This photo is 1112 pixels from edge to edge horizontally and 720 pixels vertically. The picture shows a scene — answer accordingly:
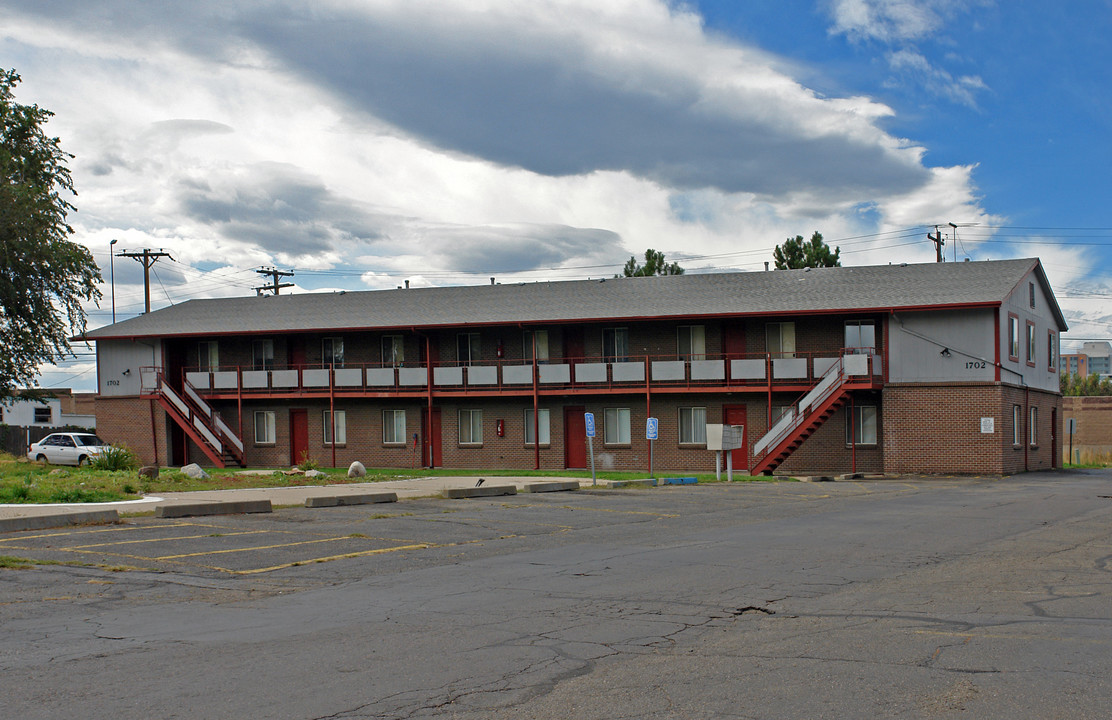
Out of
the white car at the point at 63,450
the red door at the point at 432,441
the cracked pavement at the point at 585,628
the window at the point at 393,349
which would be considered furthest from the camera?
the window at the point at 393,349

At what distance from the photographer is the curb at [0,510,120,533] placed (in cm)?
1497

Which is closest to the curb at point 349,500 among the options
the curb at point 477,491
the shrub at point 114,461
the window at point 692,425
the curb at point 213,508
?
the curb at point 213,508

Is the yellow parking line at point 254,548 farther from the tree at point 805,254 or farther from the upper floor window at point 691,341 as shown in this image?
the tree at point 805,254

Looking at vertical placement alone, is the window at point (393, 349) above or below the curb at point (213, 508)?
above

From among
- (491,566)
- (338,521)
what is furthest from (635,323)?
(491,566)

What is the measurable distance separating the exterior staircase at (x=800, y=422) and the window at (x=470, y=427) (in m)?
12.2

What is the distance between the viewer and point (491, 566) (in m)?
12.6

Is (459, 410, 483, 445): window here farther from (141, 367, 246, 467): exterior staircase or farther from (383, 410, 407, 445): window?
(141, 367, 246, 467): exterior staircase

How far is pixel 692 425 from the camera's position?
131 feet

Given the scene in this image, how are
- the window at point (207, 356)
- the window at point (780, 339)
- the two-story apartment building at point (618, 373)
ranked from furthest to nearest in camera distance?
the window at point (207, 356)
the window at point (780, 339)
the two-story apartment building at point (618, 373)

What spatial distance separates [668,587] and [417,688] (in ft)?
15.4

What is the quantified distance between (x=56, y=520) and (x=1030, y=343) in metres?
35.9

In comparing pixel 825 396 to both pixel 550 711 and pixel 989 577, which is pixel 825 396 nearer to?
A: pixel 989 577

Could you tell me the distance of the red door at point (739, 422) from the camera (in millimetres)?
39281
